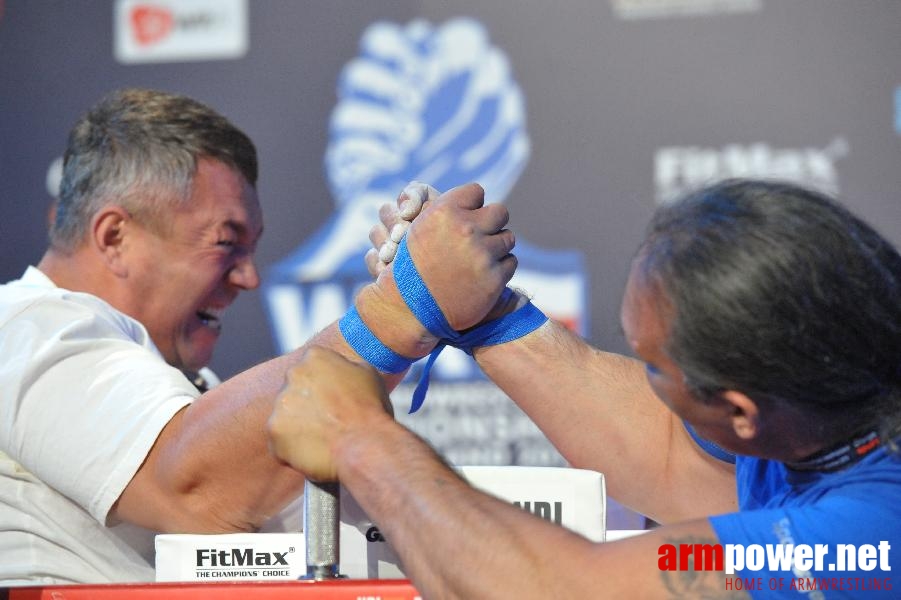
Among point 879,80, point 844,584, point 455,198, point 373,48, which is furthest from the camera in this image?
point 373,48

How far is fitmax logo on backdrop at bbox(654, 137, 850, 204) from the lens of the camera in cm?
263

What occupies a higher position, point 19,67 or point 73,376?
point 19,67

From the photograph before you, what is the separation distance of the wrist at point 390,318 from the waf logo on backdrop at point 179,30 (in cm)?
181

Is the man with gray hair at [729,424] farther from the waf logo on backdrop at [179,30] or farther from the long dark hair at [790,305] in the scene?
the waf logo on backdrop at [179,30]

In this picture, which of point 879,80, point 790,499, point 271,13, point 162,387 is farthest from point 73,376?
point 879,80

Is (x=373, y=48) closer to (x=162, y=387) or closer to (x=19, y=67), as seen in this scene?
(x=19, y=67)

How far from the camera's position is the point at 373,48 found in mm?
2855

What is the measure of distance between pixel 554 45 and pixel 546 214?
0.44 meters

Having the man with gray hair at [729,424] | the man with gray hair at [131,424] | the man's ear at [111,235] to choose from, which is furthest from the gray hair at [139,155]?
the man with gray hair at [729,424]

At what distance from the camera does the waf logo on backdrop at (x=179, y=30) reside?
2898 millimetres

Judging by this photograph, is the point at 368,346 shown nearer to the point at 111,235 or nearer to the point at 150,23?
the point at 111,235

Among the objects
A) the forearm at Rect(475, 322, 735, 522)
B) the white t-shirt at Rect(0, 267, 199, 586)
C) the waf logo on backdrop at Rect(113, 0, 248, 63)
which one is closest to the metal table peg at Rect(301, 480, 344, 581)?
the white t-shirt at Rect(0, 267, 199, 586)

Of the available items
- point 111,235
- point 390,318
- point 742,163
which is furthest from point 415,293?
point 742,163

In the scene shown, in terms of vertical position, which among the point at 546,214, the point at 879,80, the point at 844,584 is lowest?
the point at 844,584
